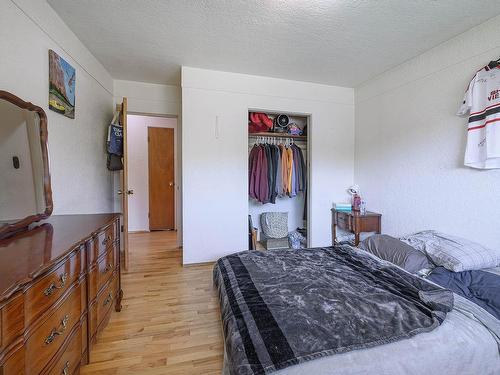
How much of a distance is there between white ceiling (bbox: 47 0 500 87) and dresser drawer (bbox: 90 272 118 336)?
2.10 m

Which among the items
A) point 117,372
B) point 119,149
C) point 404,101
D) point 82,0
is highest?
point 82,0

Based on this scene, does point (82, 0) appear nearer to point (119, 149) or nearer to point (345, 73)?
point (119, 149)

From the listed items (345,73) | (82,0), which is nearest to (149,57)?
(82,0)

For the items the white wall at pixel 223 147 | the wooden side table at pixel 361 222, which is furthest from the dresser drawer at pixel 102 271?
the wooden side table at pixel 361 222

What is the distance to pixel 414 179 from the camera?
100 inches

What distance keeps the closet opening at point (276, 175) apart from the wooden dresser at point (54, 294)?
1.96 m

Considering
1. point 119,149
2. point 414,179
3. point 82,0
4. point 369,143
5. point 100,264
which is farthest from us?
point 369,143

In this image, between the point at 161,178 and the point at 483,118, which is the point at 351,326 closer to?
the point at 483,118

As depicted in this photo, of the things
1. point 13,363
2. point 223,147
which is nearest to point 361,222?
point 223,147

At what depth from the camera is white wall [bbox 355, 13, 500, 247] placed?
6.44 feet

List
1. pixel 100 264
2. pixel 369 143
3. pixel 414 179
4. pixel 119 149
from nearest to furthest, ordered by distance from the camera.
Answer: pixel 100 264
pixel 414 179
pixel 119 149
pixel 369 143

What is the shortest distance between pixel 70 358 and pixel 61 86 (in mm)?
1907

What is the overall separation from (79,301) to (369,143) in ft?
11.2

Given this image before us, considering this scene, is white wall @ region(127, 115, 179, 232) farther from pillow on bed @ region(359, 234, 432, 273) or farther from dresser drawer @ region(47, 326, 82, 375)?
pillow on bed @ region(359, 234, 432, 273)
